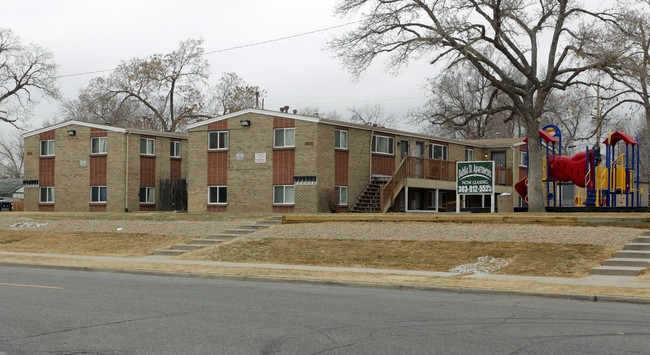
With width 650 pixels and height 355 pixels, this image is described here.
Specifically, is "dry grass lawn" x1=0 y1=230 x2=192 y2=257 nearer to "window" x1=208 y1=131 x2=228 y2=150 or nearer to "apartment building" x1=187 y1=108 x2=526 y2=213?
"apartment building" x1=187 y1=108 x2=526 y2=213

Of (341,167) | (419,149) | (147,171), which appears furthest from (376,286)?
(147,171)

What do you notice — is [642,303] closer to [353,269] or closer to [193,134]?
[353,269]

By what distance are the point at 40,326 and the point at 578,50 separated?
2461 cm

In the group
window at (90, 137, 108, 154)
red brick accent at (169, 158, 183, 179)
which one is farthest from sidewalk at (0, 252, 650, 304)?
red brick accent at (169, 158, 183, 179)

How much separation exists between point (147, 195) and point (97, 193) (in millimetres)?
3101

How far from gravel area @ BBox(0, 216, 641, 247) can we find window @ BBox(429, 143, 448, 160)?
717 inches

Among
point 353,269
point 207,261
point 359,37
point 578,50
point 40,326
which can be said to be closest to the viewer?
point 40,326

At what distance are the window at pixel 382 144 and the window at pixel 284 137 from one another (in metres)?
5.13

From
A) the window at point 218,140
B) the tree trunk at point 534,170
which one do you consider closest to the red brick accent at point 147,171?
the window at point 218,140

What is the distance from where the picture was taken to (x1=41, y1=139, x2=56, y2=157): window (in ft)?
151

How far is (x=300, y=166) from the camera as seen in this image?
3628 cm

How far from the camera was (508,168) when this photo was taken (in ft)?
152

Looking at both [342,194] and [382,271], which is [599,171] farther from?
[342,194]

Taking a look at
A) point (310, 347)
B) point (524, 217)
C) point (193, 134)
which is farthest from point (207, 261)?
point (193, 134)
